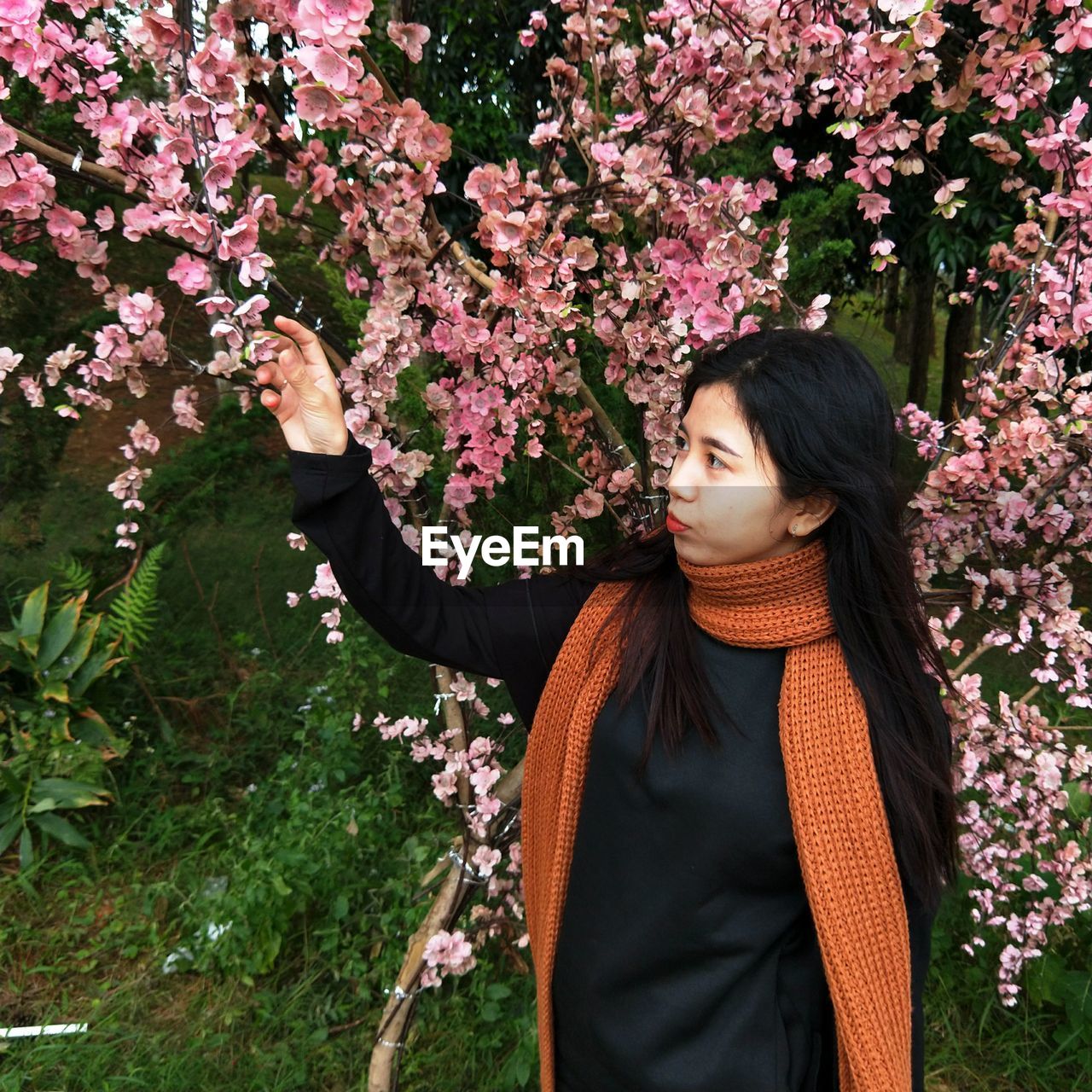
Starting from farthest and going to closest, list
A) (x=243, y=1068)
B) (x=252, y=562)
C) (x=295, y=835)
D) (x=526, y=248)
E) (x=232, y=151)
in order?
(x=252, y=562) < (x=295, y=835) < (x=243, y=1068) < (x=526, y=248) < (x=232, y=151)

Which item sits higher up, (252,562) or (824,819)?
(252,562)

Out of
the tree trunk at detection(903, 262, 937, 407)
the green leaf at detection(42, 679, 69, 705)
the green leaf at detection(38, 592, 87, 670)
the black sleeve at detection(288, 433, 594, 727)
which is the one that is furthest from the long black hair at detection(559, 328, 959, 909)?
the tree trunk at detection(903, 262, 937, 407)

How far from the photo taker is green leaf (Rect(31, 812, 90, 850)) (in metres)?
2.79

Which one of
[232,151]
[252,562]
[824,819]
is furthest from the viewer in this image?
[252,562]

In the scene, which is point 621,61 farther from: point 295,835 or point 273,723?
point 273,723

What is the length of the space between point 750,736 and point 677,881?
218 mm

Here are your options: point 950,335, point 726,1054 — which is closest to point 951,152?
point 950,335

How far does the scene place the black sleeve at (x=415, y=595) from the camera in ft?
3.58

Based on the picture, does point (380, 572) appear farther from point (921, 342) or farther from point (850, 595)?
point (921, 342)

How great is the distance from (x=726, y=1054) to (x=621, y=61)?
1.75 meters

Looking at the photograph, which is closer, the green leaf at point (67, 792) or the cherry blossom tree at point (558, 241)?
the cherry blossom tree at point (558, 241)

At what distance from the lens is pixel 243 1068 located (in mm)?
2186

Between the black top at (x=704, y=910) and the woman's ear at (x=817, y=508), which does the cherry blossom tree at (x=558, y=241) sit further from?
the black top at (x=704, y=910)

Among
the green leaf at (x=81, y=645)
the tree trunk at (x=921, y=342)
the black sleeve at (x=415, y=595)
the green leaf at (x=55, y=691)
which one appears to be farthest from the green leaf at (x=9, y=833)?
the tree trunk at (x=921, y=342)
